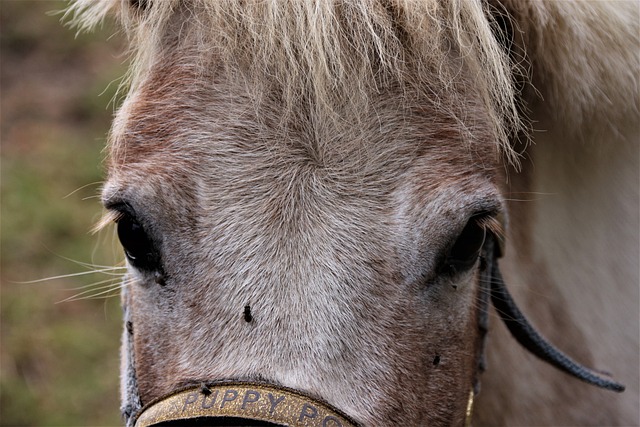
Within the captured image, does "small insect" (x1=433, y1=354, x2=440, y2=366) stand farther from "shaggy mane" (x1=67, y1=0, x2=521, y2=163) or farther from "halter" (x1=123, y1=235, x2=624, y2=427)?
"shaggy mane" (x1=67, y1=0, x2=521, y2=163)

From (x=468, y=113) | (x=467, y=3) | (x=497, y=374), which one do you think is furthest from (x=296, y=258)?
(x=497, y=374)

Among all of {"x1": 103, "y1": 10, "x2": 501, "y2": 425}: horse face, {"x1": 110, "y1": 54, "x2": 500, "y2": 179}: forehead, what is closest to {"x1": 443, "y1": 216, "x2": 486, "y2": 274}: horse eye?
{"x1": 103, "y1": 10, "x2": 501, "y2": 425}: horse face

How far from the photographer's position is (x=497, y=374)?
2.10 m

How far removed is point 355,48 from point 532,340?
2.62ft

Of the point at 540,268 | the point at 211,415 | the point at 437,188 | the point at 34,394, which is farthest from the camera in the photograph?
the point at 34,394

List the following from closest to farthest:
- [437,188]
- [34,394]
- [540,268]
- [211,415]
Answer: [211,415] → [437,188] → [540,268] → [34,394]

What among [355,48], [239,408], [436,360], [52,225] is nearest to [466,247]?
[436,360]

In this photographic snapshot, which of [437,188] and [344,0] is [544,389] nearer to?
[437,188]

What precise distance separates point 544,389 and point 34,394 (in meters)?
2.66

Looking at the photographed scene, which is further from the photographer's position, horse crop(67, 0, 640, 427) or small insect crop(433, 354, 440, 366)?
small insect crop(433, 354, 440, 366)

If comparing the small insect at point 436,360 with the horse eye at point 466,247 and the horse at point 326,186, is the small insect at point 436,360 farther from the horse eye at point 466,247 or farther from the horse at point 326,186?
the horse eye at point 466,247

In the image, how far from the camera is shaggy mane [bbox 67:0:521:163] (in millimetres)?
1549

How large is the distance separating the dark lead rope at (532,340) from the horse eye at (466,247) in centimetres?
21

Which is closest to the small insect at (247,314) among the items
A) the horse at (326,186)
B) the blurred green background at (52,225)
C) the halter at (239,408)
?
the horse at (326,186)
